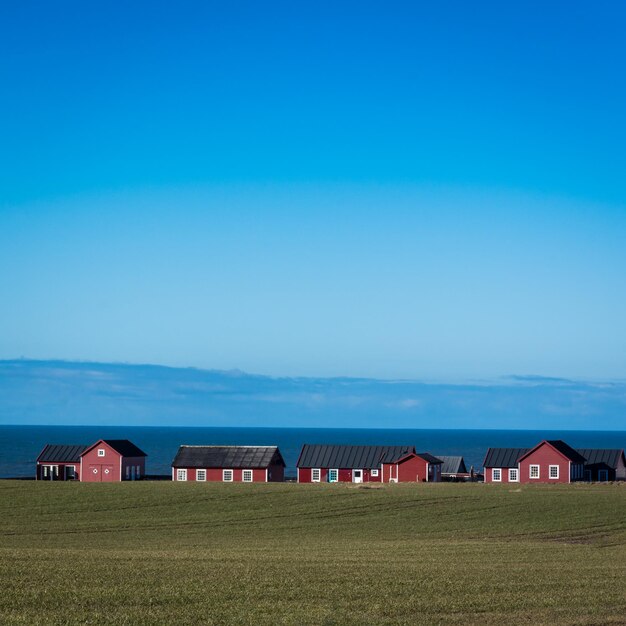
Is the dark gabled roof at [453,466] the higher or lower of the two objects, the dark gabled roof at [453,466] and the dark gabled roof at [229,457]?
the lower

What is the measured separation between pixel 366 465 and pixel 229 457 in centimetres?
1396

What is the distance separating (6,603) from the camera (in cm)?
2100

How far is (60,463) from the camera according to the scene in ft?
347

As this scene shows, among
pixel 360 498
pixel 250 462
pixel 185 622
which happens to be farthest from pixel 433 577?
pixel 250 462

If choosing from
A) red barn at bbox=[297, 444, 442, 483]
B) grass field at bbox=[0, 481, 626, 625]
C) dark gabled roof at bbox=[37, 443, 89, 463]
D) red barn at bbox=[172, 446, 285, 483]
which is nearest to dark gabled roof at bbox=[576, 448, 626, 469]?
red barn at bbox=[297, 444, 442, 483]

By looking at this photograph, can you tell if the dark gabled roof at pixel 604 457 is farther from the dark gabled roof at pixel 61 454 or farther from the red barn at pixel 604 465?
the dark gabled roof at pixel 61 454

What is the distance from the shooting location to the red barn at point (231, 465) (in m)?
101

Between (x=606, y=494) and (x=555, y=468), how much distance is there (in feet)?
84.0

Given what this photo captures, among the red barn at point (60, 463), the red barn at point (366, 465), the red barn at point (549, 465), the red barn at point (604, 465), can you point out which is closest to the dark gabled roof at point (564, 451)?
the red barn at point (549, 465)

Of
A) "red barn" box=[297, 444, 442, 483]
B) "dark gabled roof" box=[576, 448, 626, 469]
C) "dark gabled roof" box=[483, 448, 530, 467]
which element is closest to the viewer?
"red barn" box=[297, 444, 442, 483]

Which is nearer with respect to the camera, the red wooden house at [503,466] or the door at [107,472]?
the door at [107,472]

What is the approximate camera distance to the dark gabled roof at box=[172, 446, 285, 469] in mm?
101875

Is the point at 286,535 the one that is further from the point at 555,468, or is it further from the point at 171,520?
the point at 555,468

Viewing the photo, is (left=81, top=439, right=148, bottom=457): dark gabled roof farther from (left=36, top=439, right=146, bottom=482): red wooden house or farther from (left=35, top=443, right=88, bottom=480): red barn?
(left=35, top=443, right=88, bottom=480): red barn
